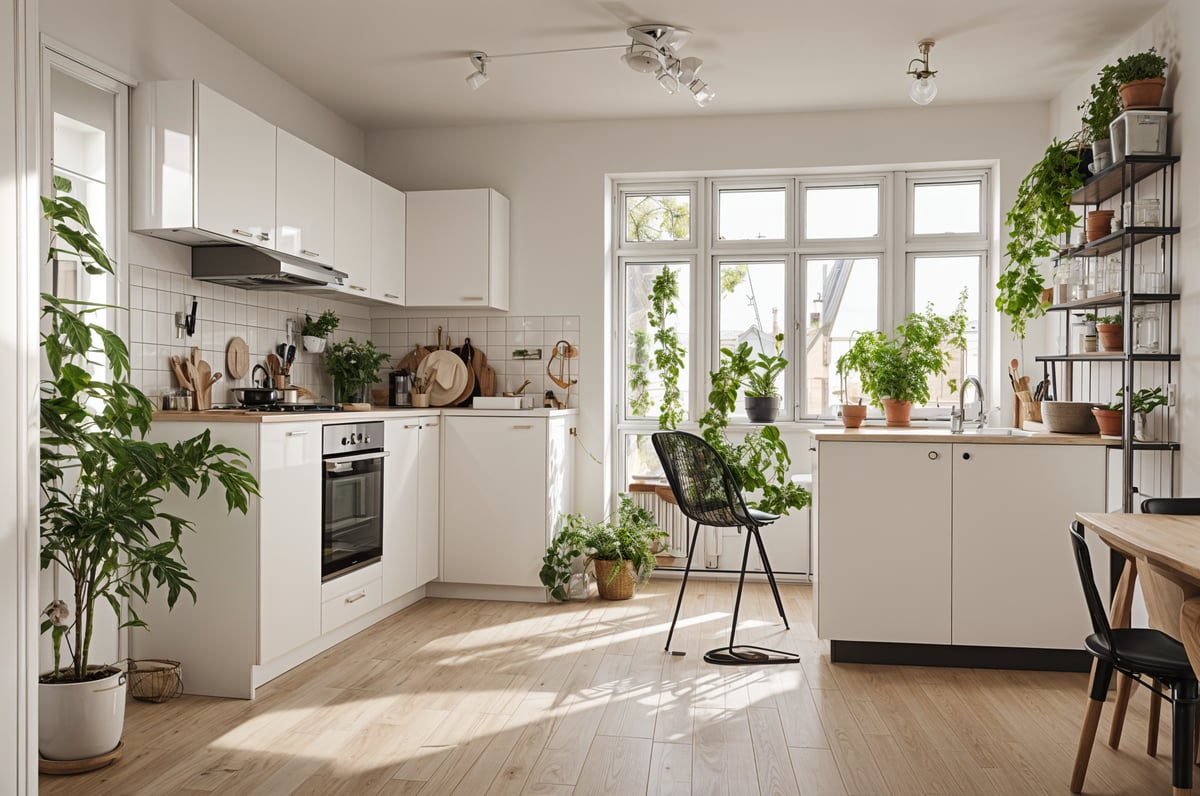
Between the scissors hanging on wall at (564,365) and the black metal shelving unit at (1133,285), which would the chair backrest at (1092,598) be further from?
the scissors hanging on wall at (564,365)

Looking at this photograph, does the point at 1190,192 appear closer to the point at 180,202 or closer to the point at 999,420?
the point at 999,420

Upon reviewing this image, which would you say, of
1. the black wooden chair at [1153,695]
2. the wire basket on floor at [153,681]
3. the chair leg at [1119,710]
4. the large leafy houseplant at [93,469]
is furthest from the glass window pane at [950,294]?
the wire basket on floor at [153,681]

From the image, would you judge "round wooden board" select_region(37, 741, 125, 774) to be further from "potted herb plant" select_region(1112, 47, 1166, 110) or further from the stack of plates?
"potted herb plant" select_region(1112, 47, 1166, 110)

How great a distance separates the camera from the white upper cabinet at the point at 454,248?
187 inches

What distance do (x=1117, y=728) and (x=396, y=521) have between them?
2891 millimetres

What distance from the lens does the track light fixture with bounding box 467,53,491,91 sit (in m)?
3.89

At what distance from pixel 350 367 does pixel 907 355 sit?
290cm

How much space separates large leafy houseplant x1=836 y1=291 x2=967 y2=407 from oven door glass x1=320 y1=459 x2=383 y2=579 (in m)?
2.46

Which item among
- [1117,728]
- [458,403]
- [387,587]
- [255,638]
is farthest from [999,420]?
[255,638]

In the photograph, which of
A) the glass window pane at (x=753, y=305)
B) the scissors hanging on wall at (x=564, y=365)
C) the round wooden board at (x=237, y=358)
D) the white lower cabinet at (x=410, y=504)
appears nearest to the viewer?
the round wooden board at (x=237, y=358)

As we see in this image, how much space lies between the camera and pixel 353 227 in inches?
168

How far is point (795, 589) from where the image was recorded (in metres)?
4.84

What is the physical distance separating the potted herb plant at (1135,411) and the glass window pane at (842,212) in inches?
72.1

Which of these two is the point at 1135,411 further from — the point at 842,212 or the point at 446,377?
the point at 446,377
